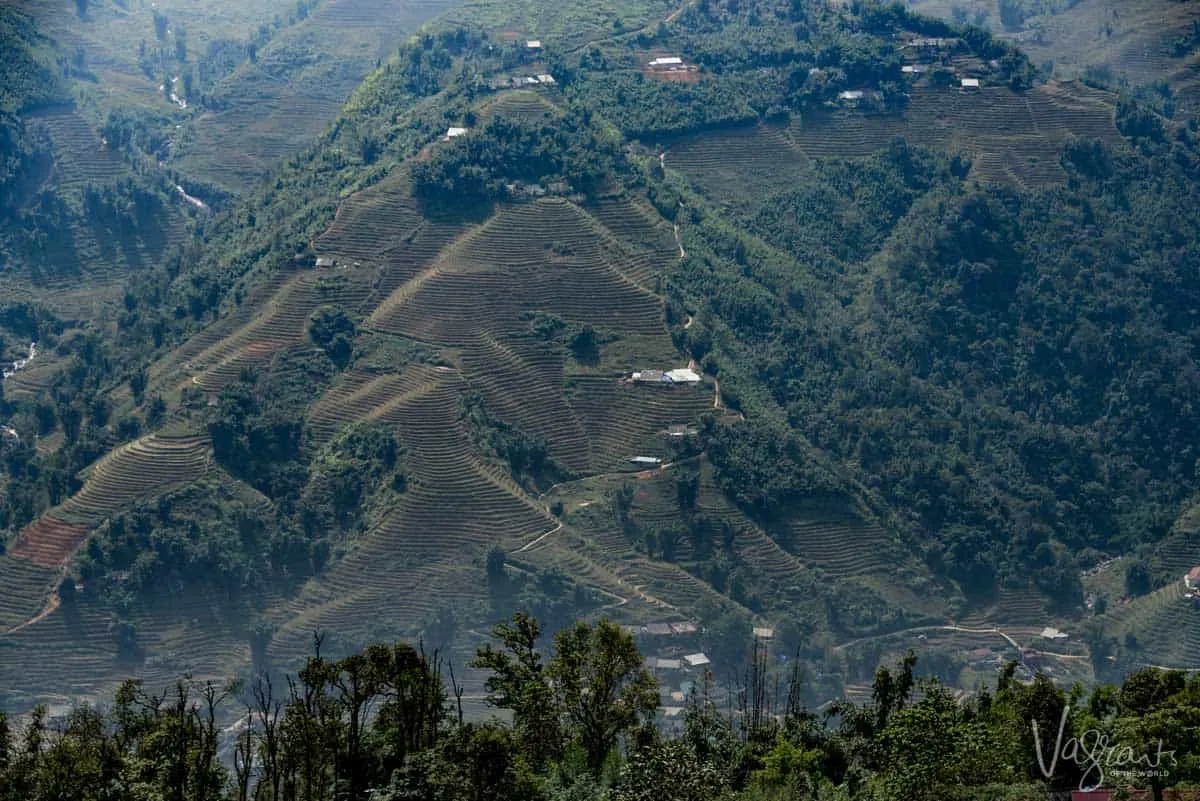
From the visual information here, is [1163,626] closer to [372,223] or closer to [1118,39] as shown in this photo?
[372,223]

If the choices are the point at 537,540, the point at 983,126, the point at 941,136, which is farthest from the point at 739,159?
the point at 537,540

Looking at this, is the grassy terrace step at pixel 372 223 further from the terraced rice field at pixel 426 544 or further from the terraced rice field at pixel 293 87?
the terraced rice field at pixel 293 87

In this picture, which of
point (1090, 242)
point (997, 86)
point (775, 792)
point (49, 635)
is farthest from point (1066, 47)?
point (775, 792)

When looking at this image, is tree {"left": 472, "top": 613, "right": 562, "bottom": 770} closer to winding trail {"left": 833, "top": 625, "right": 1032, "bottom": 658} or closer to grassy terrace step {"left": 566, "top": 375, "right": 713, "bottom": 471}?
winding trail {"left": 833, "top": 625, "right": 1032, "bottom": 658}

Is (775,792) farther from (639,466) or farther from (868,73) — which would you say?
(868,73)

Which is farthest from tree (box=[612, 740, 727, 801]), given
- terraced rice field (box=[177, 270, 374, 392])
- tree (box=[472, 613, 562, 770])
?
terraced rice field (box=[177, 270, 374, 392])

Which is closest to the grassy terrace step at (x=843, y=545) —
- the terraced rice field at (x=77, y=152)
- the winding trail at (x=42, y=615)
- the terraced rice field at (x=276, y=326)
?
the terraced rice field at (x=276, y=326)
